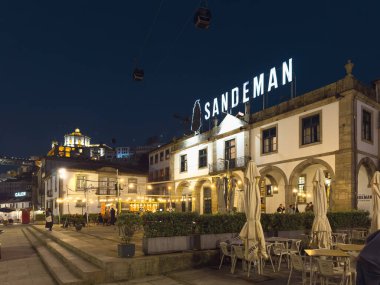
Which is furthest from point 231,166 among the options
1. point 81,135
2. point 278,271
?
point 81,135

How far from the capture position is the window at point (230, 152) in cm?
2848

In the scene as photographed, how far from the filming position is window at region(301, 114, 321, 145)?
21250mm

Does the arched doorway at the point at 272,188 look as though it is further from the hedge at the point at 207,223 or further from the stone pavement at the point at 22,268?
the stone pavement at the point at 22,268

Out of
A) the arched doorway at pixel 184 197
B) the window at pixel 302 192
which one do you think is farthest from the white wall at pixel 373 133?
the arched doorway at pixel 184 197

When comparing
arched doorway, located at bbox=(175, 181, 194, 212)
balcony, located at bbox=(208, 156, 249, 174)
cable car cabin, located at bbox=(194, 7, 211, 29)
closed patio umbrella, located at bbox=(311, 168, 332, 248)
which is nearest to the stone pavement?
closed patio umbrella, located at bbox=(311, 168, 332, 248)

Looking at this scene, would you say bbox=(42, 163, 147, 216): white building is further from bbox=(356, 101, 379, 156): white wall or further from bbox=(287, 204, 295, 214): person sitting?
bbox=(356, 101, 379, 156): white wall

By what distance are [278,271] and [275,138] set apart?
1543 cm

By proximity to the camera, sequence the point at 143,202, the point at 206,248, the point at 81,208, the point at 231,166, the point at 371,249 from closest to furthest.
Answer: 1. the point at 371,249
2. the point at 206,248
3. the point at 231,166
4. the point at 143,202
5. the point at 81,208

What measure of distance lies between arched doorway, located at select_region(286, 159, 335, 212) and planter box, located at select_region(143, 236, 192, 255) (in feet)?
38.7

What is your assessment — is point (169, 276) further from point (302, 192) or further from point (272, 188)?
point (272, 188)

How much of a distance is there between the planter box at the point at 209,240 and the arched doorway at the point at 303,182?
34.6 ft

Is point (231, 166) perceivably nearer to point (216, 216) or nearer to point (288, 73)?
point (288, 73)

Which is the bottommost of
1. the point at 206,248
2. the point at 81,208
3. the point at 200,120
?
the point at 81,208

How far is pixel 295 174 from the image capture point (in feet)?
73.6
